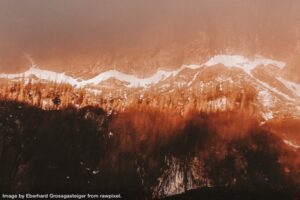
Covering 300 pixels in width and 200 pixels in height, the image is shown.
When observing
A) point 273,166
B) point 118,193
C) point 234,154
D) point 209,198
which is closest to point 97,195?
point 118,193

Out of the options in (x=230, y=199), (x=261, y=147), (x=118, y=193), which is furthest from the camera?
(x=261, y=147)

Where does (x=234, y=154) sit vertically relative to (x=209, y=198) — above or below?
above

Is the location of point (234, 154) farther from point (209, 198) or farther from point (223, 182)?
point (209, 198)

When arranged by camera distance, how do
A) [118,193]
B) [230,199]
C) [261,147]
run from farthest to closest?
[261,147], [118,193], [230,199]

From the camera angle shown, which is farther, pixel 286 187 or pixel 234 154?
pixel 234 154

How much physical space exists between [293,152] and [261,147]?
13599mm

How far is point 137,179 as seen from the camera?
19025 cm

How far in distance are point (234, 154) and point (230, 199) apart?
29.9m

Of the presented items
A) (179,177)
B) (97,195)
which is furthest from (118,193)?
(179,177)

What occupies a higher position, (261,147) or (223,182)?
(261,147)

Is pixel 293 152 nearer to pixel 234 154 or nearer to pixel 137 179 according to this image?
pixel 234 154

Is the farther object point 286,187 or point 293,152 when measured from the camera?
point 293,152

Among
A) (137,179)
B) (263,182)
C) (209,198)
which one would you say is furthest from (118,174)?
(263,182)

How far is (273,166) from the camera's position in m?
192
